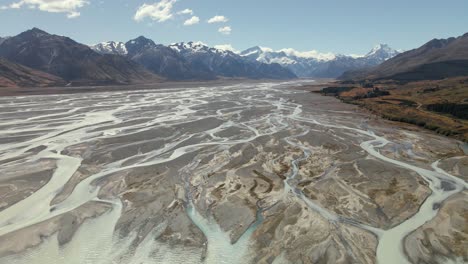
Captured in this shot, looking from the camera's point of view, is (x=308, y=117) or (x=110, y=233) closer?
(x=110, y=233)

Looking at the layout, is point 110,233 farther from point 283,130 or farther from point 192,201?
point 283,130

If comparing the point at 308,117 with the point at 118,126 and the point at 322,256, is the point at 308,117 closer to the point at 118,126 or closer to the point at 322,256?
the point at 118,126

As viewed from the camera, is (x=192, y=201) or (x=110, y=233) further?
(x=192, y=201)

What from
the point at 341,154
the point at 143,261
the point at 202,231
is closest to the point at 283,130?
the point at 341,154

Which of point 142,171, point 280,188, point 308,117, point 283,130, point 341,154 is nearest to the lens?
point 280,188

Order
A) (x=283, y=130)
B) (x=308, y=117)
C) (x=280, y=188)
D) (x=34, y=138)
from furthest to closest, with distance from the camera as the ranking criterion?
(x=308, y=117), (x=283, y=130), (x=34, y=138), (x=280, y=188)

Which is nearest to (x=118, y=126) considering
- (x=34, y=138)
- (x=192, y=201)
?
(x=34, y=138)
